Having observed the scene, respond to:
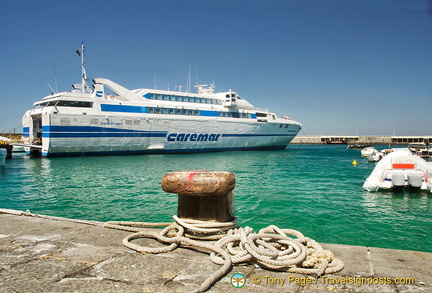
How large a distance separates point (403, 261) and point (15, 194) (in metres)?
12.6

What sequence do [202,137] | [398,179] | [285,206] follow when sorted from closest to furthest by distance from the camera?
[285,206]
[398,179]
[202,137]

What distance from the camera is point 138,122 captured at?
31.3 m

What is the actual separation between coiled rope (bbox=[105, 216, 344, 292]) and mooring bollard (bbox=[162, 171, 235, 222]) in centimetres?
12

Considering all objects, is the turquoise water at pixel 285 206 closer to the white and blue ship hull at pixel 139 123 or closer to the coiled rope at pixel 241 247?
the coiled rope at pixel 241 247

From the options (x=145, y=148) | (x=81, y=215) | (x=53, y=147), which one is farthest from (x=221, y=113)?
(x=81, y=215)

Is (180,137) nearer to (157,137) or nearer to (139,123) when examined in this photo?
(157,137)

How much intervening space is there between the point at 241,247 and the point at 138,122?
29.7 m

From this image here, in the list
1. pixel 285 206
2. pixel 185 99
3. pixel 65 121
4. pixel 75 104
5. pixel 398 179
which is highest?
pixel 185 99

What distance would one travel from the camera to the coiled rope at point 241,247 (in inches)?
102

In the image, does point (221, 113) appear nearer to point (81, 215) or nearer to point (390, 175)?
point (390, 175)

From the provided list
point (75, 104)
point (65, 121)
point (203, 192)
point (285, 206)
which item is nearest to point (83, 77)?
point (75, 104)

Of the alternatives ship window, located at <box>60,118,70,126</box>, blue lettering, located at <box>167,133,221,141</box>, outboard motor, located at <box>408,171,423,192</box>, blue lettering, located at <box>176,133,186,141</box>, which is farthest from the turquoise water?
blue lettering, located at <box>176,133,186,141</box>

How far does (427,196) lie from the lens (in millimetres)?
11094

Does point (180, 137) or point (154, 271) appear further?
point (180, 137)
